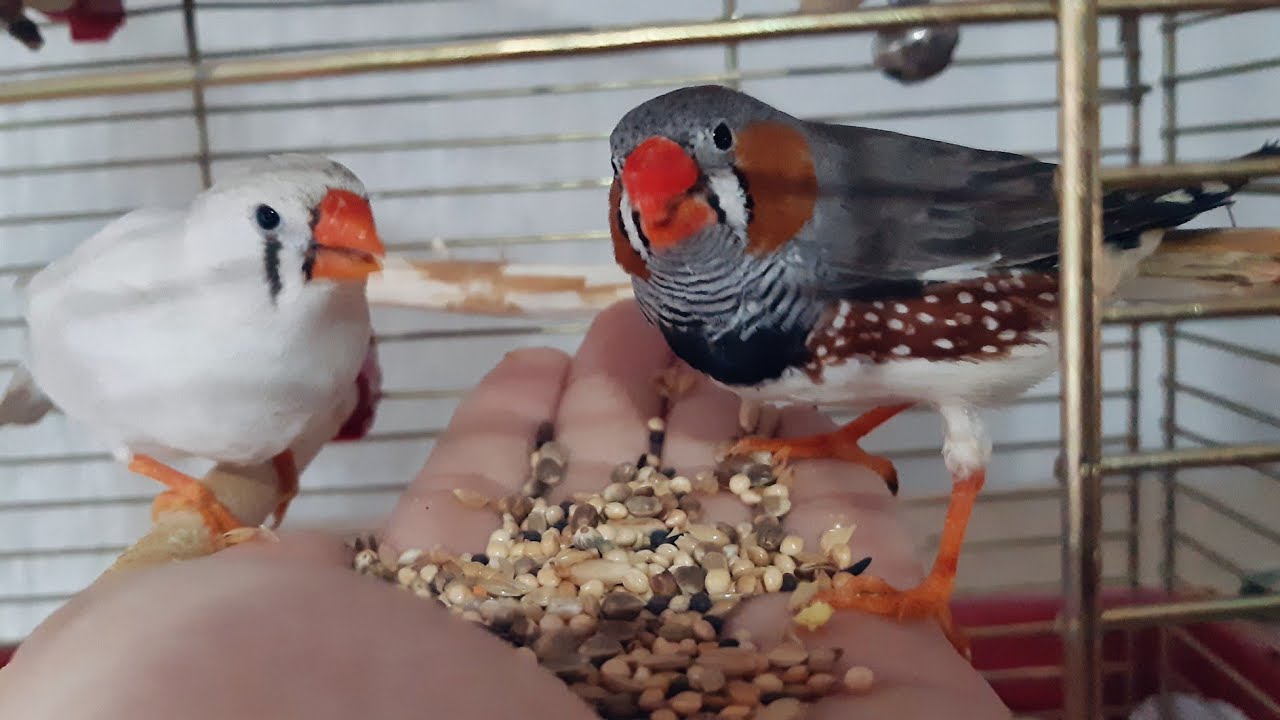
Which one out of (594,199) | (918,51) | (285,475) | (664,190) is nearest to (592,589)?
(664,190)

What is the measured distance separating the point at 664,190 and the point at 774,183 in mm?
121

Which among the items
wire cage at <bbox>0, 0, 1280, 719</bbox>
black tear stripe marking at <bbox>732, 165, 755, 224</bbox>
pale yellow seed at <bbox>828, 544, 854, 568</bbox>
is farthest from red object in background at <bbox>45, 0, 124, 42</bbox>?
pale yellow seed at <bbox>828, 544, 854, 568</bbox>

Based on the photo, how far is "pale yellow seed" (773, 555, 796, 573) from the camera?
0.79 m

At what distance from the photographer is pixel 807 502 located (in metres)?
0.90

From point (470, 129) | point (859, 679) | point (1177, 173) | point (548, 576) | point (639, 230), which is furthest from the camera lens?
point (470, 129)

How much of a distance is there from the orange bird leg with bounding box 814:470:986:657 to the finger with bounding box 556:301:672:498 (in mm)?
331

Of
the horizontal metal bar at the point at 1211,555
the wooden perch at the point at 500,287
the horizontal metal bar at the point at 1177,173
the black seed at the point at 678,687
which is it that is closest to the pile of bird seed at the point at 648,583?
the black seed at the point at 678,687

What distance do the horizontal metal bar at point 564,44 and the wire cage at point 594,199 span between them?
656 millimetres

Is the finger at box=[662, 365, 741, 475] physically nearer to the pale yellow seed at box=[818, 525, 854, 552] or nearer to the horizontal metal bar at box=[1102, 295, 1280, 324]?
the pale yellow seed at box=[818, 525, 854, 552]

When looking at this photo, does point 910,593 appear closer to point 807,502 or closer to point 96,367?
point 807,502

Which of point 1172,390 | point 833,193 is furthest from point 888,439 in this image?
point 833,193

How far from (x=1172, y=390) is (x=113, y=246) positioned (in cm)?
129

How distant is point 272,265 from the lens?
0.79m

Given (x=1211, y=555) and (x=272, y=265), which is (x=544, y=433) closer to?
(x=272, y=265)
